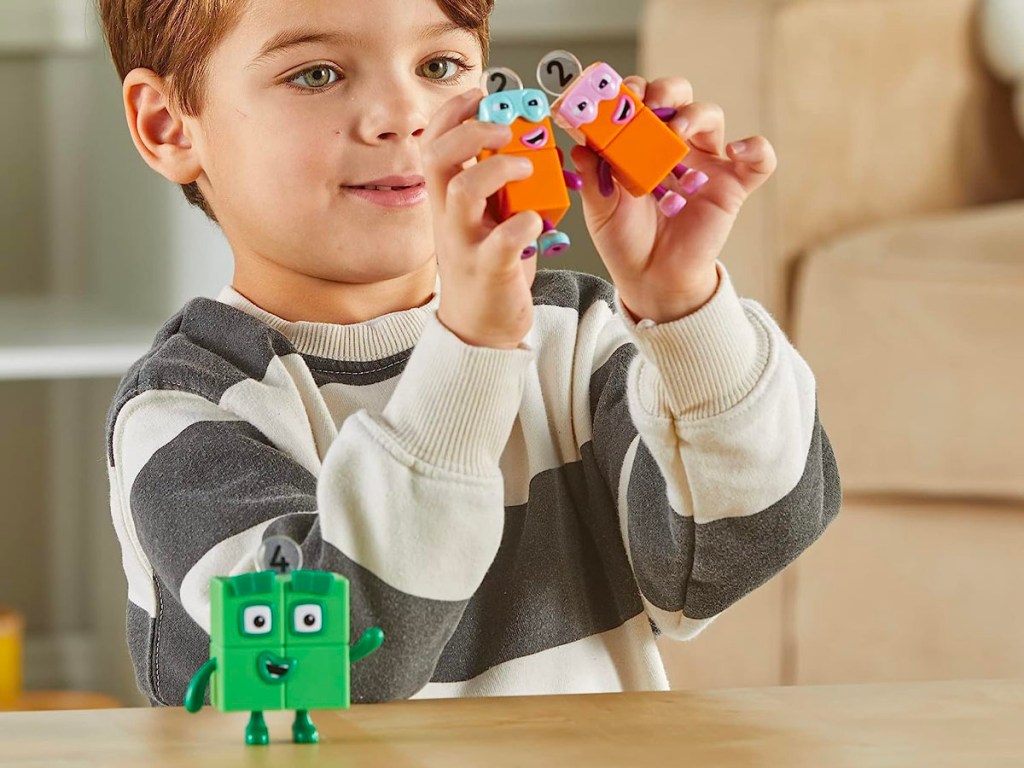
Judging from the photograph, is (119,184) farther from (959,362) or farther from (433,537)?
(433,537)

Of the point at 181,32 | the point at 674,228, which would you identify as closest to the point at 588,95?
the point at 674,228

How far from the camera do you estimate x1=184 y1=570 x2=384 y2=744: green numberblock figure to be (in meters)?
0.50

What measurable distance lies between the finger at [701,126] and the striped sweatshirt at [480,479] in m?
0.06

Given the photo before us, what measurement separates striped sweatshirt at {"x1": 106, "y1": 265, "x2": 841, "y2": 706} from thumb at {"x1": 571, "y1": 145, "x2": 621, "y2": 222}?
0.05 m

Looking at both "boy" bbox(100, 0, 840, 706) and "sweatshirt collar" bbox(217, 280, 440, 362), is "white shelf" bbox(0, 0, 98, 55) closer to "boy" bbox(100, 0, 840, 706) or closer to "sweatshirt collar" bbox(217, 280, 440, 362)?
"boy" bbox(100, 0, 840, 706)

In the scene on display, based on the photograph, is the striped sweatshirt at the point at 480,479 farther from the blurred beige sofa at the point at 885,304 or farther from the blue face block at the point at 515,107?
the blurred beige sofa at the point at 885,304

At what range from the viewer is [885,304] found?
144 cm

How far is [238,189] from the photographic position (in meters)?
0.83

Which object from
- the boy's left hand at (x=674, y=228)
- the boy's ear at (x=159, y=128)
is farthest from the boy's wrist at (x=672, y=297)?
the boy's ear at (x=159, y=128)

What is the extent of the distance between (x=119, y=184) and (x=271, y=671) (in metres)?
1.45

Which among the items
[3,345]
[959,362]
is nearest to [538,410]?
[959,362]

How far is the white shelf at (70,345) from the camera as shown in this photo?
162cm

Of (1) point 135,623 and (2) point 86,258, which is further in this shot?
(2) point 86,258

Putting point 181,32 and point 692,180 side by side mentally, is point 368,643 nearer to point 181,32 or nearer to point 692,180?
point 692,180
